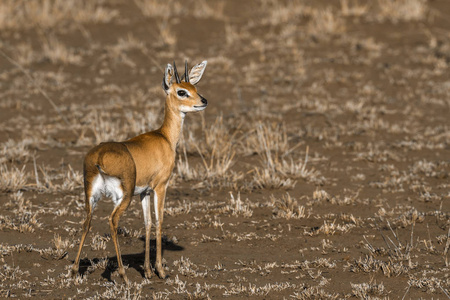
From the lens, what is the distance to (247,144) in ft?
41.6

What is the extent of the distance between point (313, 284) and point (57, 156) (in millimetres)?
6734

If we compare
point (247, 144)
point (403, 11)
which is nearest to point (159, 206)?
point (247, 144)

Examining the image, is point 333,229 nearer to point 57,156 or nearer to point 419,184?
point 419,184

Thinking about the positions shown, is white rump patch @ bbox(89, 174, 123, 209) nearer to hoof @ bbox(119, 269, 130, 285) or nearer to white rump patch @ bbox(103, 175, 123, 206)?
white rump patch @ bbox(103, 175, 123, 206)

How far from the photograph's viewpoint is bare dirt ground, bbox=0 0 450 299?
7211 mm

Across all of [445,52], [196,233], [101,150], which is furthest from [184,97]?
[445,52]

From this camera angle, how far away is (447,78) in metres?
17.6

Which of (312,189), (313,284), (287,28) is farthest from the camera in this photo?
(287,28)

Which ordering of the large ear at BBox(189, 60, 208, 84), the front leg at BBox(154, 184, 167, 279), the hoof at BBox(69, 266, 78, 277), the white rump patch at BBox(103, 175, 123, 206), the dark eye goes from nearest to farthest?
the white rump patch at BBox(103, 175, 123, 206) → the hoof at BBox(69, 266, 78, 277) → the front leg at BBox(154, 184, 167, 279) → the dark eye → the large ear at BBox(189, 60, 208, 84)

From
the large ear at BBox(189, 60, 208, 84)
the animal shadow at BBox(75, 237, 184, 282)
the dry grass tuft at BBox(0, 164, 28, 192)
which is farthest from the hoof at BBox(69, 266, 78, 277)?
the dry grass tuft at BBox(0, 164, 28, 192)

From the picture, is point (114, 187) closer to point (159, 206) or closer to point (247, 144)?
point (159, 206)

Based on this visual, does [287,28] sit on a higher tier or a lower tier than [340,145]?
higher

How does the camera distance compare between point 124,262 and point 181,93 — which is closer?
point 181,93

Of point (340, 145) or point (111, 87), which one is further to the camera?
point (111, 87)
